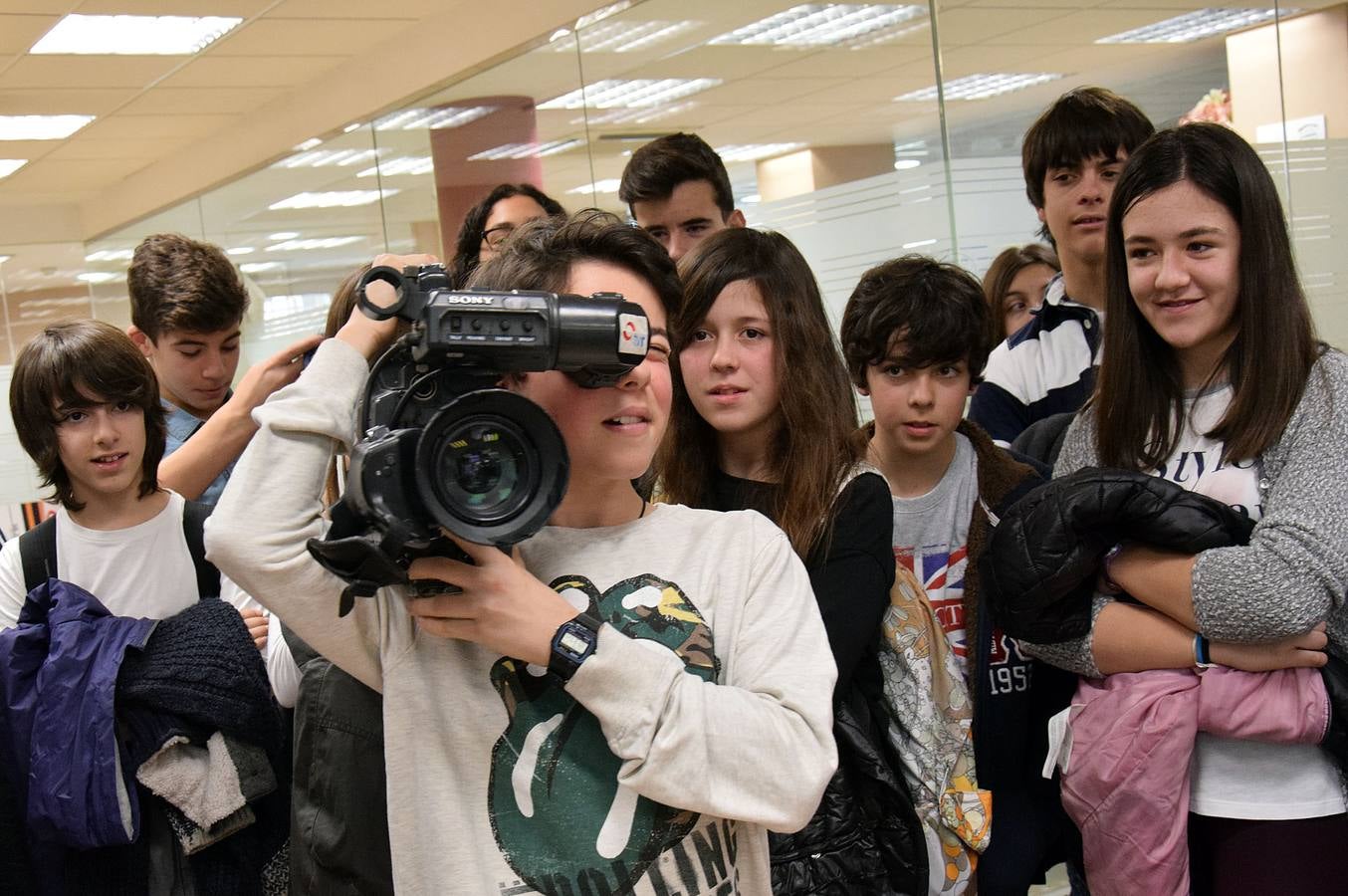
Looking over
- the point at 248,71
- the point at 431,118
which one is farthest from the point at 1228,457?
the point at 248,71

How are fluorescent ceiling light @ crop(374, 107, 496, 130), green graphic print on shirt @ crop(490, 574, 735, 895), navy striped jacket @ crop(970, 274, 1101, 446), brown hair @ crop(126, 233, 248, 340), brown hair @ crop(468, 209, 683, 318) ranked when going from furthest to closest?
fluorescent ceiling light @ crop(374, 107, 496, 130) → brown hair @ crop(126, 233, 248, 340) → navy striped jacket @ crop(970, 274, 1101, 446) → brown hair @ crop(468, 209, 683, 318) → green graphic print on shirt @ crop(490, 574, 735, 895)

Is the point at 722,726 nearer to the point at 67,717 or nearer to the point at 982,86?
the point at 67,717

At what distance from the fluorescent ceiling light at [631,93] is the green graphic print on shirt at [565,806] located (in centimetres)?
320

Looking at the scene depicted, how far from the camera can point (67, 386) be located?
73.4 inches

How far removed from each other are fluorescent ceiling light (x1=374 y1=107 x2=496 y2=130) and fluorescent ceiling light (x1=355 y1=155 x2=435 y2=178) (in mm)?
129

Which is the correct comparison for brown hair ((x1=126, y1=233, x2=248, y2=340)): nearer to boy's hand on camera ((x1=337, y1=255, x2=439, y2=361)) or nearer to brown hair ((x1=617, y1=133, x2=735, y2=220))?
brown hair ((x1=617, y1=133, x2=735, y2=220))

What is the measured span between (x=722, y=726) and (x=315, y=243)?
5.86m

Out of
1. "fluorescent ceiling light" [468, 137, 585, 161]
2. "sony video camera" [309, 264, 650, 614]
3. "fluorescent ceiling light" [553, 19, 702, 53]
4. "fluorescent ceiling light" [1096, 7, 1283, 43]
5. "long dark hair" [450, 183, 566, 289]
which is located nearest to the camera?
"sony video camera" [309, 264, 650, 614]

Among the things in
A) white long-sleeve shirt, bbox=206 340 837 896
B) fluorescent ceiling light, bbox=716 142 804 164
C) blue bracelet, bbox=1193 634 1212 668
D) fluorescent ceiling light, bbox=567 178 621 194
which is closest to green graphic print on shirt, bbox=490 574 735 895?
white long-sleeve shirt, bbox=206 340 837 896

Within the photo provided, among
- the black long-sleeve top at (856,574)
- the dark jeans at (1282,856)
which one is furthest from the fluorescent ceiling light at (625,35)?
the dark jeans at (1282,856)

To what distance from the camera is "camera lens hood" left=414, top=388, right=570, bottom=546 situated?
0.98 m

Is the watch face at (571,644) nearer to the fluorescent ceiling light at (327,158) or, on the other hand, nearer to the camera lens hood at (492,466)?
the camera lens hood at (492,466)

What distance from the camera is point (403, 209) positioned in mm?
5520

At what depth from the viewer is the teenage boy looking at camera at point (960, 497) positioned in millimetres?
1727
